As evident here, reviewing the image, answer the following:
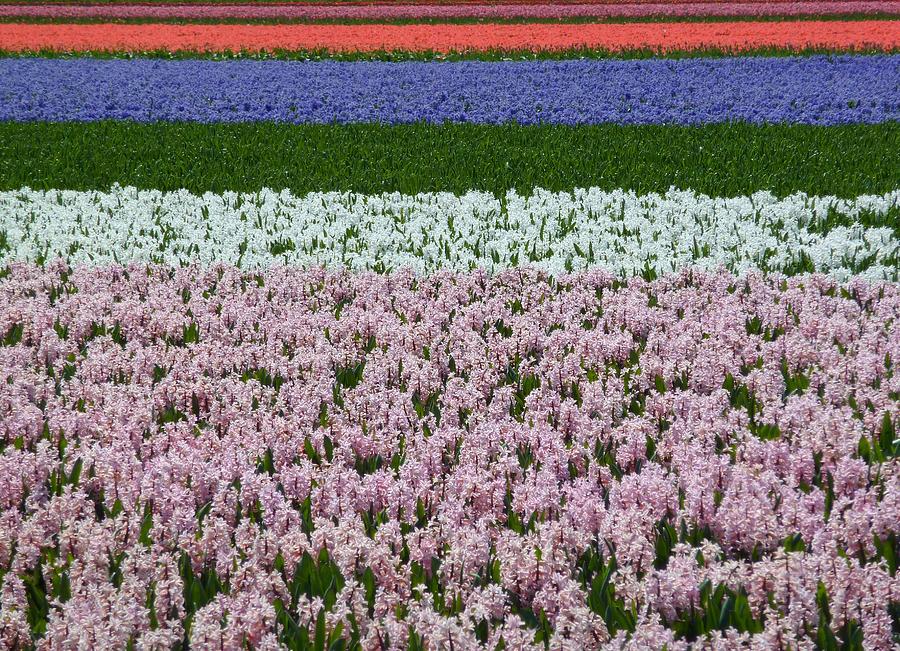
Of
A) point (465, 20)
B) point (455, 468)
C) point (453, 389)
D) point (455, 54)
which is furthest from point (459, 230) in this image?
point (465, 20)

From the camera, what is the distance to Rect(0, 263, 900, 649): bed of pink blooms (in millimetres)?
3160

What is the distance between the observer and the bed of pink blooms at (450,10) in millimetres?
31238

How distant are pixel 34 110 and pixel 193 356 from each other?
13277 mm

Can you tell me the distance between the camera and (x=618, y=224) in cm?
873

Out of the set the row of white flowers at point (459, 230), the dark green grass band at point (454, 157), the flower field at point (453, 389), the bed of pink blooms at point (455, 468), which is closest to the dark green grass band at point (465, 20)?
the dark green grass band at point (454, 157)

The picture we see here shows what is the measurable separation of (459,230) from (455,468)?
478 cm

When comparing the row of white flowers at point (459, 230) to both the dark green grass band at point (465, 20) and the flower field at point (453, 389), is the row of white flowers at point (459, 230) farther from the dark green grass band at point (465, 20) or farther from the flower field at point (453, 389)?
the dark green grass band at point (465, 20)

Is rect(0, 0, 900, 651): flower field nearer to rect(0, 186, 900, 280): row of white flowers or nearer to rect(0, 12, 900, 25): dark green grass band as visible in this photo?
rect(0, 186, 900, 280): row of white flowers

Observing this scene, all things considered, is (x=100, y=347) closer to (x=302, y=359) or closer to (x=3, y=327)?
(x=3, y=327)

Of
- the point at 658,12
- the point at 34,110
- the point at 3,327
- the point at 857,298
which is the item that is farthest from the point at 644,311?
the point at 658,12

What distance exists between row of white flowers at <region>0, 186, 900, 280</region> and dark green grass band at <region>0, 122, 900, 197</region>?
2.05 ft

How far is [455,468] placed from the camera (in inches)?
164

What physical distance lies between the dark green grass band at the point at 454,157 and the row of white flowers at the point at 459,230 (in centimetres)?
62

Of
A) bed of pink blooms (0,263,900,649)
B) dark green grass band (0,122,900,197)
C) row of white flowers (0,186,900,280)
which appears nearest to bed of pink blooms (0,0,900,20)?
dark green grass band (0,122,900,197)
